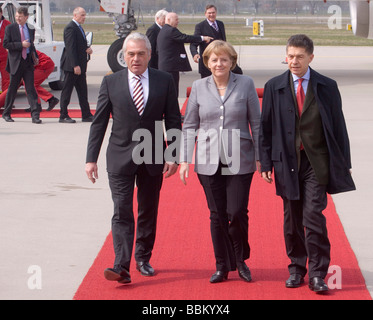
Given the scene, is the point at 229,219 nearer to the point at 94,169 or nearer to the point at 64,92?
the point at 94,169

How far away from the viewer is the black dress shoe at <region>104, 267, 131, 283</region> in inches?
191

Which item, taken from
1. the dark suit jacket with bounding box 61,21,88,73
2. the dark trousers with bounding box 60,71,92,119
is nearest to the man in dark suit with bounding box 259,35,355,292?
the dark suit jacket with bounding box 61,21,88,73

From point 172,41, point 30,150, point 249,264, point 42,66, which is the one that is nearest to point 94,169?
point 249,264

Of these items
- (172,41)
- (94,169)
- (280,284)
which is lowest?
(280,284)

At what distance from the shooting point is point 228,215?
5.16m

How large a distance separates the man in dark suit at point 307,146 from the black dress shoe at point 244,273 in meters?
0.28

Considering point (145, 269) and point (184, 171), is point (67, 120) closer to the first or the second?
point (145, 269)

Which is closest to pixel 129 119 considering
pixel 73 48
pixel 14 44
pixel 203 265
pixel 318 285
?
pixel 203 265

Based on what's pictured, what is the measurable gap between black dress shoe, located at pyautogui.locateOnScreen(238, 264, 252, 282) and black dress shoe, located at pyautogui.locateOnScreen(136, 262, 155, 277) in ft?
1.93

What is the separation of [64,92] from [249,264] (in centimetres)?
743

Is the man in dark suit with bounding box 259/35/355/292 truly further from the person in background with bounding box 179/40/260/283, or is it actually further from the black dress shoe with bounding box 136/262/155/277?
the black dress shoe with bounding box 136/262/155/277

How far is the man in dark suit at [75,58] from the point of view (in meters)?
11.9

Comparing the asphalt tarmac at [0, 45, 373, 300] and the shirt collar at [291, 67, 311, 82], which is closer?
the shirt collar at [291, 67, 311, 82]
